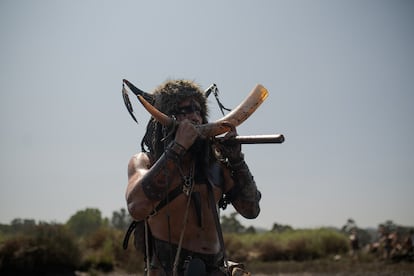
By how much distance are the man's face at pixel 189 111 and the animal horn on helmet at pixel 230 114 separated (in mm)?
233

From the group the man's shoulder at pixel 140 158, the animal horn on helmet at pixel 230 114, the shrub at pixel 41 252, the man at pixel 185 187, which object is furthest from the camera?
the shrub at pixel 41 252

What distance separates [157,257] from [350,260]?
18114mm

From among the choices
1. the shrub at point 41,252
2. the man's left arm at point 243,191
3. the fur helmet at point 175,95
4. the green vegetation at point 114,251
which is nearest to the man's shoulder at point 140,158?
the fur helmet at point 175,95

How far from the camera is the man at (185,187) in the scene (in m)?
2.50

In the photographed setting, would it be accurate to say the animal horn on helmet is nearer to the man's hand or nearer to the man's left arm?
the man's hand

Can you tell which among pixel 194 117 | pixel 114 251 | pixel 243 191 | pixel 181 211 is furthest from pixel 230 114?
pixel 114 251

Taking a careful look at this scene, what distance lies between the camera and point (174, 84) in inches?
123

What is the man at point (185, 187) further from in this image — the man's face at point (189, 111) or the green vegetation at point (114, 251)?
the green vegetation at point (114, 251)

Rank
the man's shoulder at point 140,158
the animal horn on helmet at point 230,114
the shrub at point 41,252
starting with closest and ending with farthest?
the animal horn on helmet at point 230,114
the man's shoulder at point 140,158
the shrub at point 41,252

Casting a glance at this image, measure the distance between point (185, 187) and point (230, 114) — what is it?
0.61 meters

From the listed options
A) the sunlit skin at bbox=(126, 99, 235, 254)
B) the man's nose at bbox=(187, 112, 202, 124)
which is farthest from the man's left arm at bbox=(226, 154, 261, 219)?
the man's nose at bbox=(187, 112, 202, 124)

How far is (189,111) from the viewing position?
9.83ft

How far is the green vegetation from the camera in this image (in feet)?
42.8

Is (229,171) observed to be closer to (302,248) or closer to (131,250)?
(131,250)
